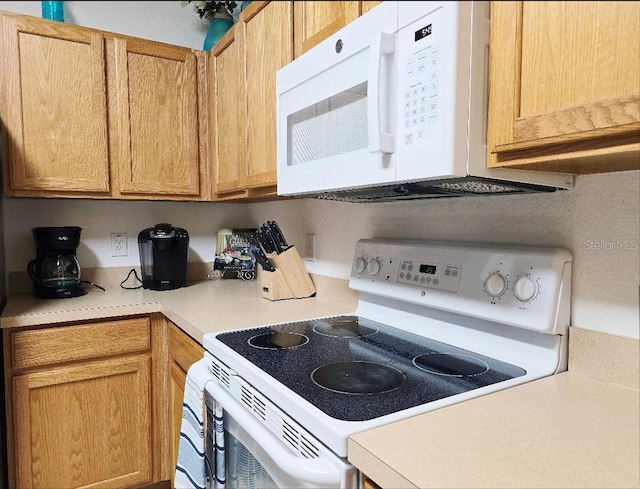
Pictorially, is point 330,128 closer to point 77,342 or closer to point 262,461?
point 262,461

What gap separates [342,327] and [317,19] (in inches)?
33.0

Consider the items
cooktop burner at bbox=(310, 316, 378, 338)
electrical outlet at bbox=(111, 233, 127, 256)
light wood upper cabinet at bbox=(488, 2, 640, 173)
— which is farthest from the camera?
electrical outlet at bbox=(111, 233, 127, 256)

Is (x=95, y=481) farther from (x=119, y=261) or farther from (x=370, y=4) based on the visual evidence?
(x=370, y=4)

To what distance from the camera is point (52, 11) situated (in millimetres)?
1741

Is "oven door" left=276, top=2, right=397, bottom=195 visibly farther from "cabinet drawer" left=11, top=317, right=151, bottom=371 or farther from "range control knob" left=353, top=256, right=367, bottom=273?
"cabinet drawer" left=11, top=317, right=151, bottom=371

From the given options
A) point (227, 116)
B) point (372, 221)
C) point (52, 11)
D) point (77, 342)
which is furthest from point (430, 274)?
point (52, 11)

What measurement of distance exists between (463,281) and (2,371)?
4.86 feet

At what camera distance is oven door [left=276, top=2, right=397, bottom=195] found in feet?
2.57

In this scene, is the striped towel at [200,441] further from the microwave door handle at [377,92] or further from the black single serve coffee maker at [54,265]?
the black single serve coffee maker at [54,265]

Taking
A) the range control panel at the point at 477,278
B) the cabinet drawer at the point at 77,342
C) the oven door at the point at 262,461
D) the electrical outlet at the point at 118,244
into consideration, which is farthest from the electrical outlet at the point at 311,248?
the electrical outlet at the point at 118,244

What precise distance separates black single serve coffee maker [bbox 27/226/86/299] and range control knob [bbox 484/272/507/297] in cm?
154

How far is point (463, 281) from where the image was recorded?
102 centimetres

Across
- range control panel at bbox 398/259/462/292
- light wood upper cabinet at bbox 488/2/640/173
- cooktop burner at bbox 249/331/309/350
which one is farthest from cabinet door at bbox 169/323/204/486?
light wood upper cabinet at bbox 488/2/640/173

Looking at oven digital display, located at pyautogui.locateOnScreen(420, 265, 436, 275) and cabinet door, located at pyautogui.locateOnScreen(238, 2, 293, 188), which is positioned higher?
cabinet door, located at pyautogui.locateOnScreen(238, 2, 293, 188)
